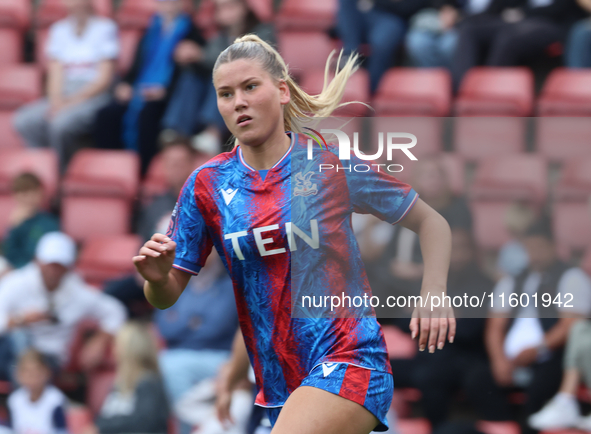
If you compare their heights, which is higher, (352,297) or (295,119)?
(295,119)

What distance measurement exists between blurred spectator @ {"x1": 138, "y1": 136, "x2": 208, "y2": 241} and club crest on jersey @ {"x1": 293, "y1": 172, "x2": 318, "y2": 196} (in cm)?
321

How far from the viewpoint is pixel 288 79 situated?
8.66ft

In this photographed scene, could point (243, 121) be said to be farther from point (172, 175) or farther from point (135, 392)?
point (172, 175)

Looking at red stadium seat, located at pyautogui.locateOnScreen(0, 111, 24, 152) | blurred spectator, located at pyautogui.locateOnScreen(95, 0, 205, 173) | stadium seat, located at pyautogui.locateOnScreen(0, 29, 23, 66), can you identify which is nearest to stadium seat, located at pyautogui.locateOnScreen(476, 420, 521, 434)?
blurred spectator, located at pyautogui.locateOnScreen(95, 0, 205, 173)

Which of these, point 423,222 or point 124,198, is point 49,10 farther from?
point 423,222

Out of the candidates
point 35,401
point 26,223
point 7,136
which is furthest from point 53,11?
point 35,401

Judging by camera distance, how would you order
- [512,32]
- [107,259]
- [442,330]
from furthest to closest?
[107,259]
[512,32]
[442,330]

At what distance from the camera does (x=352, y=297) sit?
246 cm

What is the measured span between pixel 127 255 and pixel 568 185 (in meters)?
3.30

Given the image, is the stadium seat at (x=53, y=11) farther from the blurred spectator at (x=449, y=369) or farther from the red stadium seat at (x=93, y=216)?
the blurred spectator at (x=449, y=369)

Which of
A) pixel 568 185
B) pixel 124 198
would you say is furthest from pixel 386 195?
pixel 124 198

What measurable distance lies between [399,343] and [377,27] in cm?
283

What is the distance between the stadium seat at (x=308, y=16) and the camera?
701cm

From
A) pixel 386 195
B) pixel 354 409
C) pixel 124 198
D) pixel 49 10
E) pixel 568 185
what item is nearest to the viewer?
pixel 354 409
